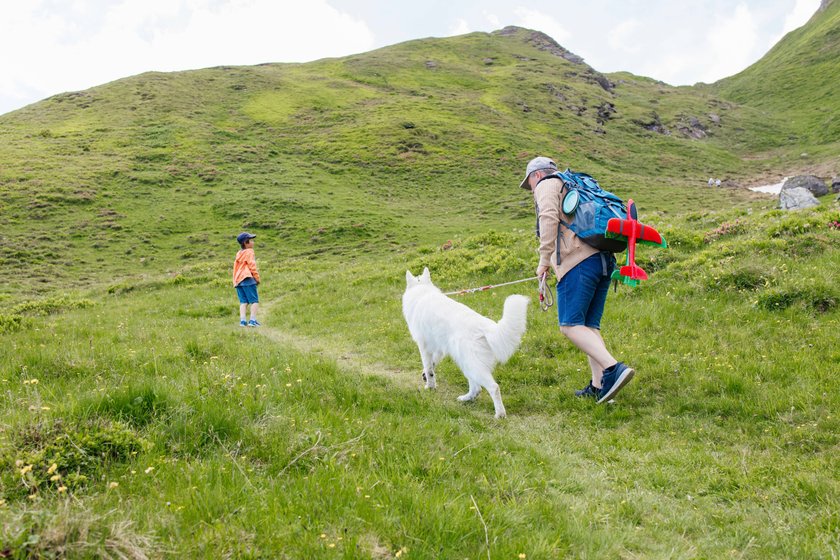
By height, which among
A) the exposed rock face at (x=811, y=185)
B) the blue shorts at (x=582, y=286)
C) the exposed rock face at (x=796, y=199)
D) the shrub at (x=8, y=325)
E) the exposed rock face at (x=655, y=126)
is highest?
the exposed rock face at (x=655, y=126)

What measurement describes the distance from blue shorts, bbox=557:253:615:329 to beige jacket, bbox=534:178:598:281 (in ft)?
0.34

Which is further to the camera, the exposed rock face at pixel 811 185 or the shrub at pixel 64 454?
the exposed rock face at pixel 811 185

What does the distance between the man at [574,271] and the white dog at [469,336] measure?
0.74 metres

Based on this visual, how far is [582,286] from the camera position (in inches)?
248

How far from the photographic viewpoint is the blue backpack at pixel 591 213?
19.9 ft

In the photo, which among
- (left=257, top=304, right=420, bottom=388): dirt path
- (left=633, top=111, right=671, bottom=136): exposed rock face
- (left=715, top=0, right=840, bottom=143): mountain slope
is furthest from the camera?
(left=633, top=111, right=671, bottom=136): exposed rock face

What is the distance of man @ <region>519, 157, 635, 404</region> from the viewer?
20.6ft

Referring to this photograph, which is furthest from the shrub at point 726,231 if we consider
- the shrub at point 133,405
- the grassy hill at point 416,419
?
the shrub at point 133,405

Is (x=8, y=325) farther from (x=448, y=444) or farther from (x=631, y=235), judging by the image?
(x=631, y=235)

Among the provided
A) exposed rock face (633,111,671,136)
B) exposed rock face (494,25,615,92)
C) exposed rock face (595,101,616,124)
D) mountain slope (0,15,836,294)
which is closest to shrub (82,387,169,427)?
mountain slope (0,15,836,294)

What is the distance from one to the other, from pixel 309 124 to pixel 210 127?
499 inches

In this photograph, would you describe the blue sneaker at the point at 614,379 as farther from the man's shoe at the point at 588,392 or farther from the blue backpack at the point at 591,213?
the blue backpack at the point at 591,213

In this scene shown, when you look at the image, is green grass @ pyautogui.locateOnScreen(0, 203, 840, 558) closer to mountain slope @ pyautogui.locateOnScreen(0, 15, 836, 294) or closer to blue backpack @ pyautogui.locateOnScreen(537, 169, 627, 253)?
blue backpack @ pyautogui.locateOnScreen(537, 169, 627, 253)

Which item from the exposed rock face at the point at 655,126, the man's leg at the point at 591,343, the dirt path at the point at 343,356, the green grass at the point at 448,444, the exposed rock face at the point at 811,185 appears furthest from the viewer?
the exposed rock face at the point at 655,126
